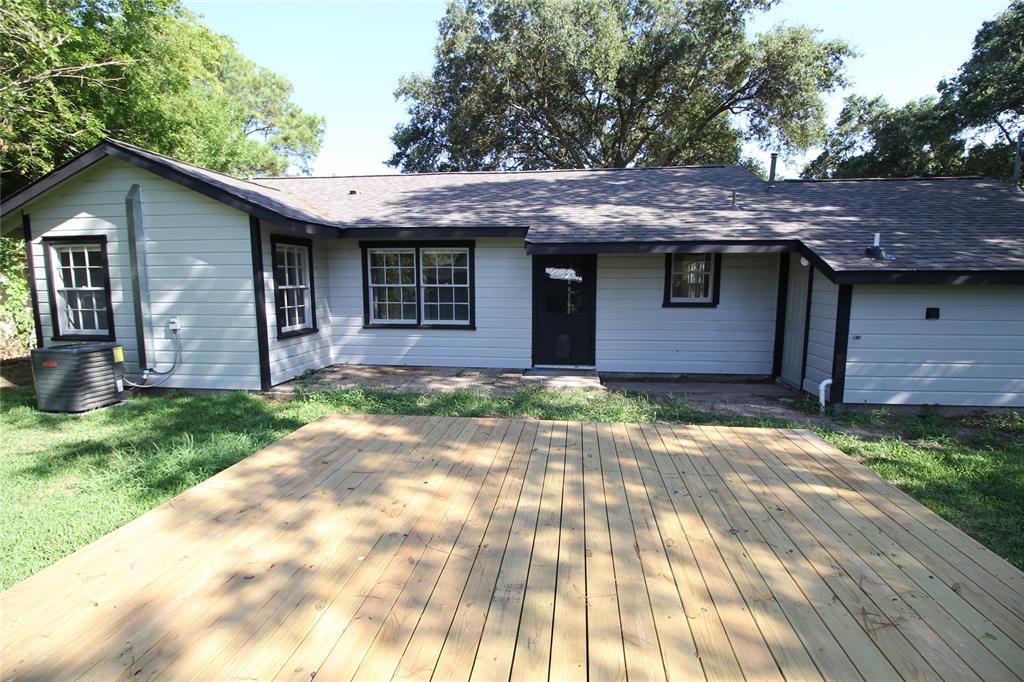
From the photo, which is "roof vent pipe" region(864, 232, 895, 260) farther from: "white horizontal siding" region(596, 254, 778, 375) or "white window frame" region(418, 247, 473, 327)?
"white window frame" region(418, 247, 473, 327)

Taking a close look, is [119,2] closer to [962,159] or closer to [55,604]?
[55,604]

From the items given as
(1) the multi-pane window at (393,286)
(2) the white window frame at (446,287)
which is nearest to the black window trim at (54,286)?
(1) the multi-pane window at (393,286)

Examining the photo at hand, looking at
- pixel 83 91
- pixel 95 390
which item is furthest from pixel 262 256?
pixel 83 91

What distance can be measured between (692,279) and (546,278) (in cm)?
231

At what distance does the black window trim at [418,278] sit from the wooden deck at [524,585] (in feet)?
18.6

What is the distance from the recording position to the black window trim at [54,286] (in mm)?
7098

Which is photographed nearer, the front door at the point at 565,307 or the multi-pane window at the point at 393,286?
the front door at the point at 565,307

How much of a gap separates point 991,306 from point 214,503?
8137 mm

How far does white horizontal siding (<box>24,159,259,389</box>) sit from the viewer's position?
677cm

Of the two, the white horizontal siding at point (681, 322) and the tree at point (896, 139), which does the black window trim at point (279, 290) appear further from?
the tree at point (896, 139)

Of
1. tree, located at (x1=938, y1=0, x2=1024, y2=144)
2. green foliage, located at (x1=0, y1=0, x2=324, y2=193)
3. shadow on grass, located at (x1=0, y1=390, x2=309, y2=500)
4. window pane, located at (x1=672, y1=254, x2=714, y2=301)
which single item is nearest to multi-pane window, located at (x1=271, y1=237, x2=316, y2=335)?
shadow on grass, located at (x1=0, y1=390, x2=309, y2=500)

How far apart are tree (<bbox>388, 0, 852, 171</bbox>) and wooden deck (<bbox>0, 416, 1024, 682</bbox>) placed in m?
17.6

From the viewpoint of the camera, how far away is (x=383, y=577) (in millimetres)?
1844

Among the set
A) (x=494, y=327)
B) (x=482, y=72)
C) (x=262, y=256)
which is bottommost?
(x=494, y=327)
